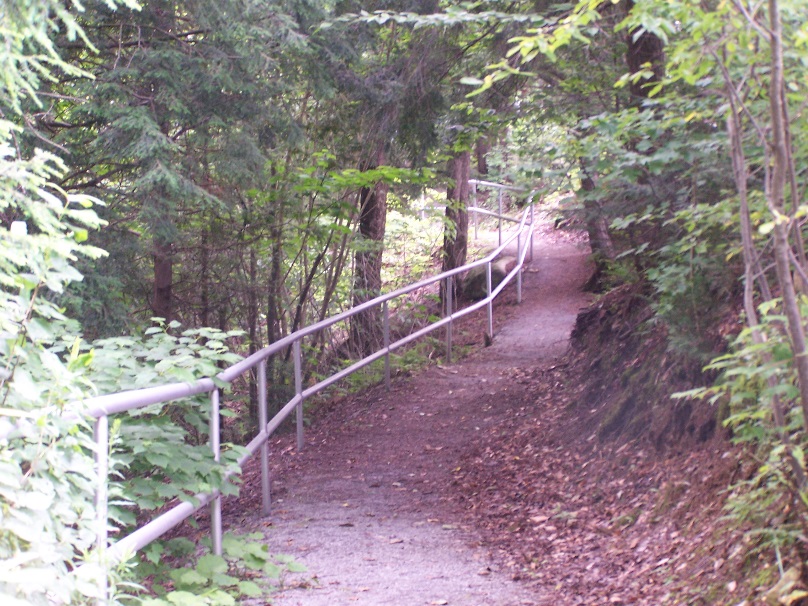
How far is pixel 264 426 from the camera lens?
15.7 ft

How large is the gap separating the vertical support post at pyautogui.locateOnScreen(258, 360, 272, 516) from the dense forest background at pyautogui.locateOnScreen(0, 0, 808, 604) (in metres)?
0.39

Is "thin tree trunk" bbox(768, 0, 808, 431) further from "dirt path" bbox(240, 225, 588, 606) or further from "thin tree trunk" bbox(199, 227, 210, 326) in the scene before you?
"thin tree trunk" bbox(199, 227, 210, 326)

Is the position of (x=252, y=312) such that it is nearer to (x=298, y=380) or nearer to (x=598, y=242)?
(x=298, y=380)

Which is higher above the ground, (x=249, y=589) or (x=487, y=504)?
(x=249, y=589)

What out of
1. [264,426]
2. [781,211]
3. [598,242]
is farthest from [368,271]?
[781,211]

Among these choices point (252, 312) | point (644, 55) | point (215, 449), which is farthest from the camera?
point (252, 312)

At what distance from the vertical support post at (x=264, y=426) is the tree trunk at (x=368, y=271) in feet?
16.0

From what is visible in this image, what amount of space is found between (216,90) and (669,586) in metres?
4.62

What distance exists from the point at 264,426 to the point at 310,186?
3548mm

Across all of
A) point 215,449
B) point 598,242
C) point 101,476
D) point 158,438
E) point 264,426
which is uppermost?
point 598,242

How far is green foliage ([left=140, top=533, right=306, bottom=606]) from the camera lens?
318 centimetres

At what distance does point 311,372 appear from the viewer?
9.40 meters

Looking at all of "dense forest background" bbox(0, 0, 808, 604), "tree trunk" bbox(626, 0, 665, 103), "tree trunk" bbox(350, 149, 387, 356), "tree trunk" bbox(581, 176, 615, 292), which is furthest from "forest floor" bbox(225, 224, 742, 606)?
"tree trunk" bbox(626, 0, 665, 103)

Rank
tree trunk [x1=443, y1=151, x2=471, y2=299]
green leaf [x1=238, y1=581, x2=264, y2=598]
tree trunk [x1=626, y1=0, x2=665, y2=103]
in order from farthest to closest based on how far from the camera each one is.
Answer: tree trunk [x1=443, y1=151, x2=471, y2=299]
tree trunk [x1=626, y1=0, x2=665, y2=103]
green leaf [x1=238, y1=581, x2=264, y2=598]
